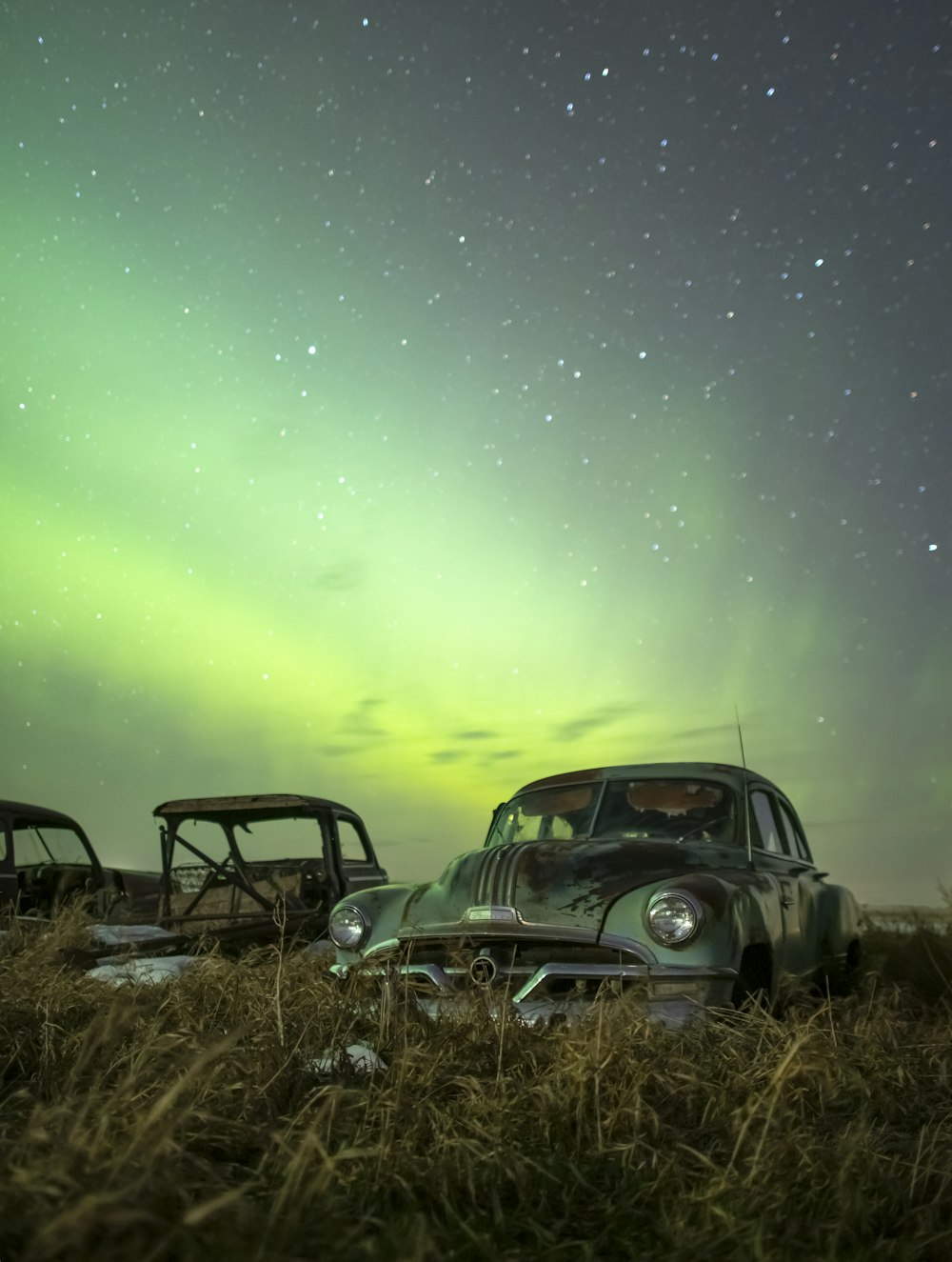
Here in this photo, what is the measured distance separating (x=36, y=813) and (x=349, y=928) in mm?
5694

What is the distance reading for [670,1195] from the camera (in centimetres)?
310

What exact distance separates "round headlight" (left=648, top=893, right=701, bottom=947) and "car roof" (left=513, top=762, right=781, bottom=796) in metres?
2.02

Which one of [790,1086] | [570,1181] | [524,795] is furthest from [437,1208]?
[524,795]

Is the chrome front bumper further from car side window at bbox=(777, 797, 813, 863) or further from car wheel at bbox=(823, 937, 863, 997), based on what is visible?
car side window at bbox=(777, 797, 813, 863)

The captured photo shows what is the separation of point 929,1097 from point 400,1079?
241 cm

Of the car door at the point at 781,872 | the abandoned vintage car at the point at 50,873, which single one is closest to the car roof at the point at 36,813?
the abandoned vintage car at the point at 50,873

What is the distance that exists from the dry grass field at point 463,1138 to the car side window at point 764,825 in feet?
6.00

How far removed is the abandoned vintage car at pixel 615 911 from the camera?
530 cm

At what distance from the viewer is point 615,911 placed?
5.57 m

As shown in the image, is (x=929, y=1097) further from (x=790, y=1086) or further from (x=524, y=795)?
(x=524, y=795)

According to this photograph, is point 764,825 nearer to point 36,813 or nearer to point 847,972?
point 847,972

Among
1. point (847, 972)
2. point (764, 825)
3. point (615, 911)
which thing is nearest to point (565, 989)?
point (615, 911)

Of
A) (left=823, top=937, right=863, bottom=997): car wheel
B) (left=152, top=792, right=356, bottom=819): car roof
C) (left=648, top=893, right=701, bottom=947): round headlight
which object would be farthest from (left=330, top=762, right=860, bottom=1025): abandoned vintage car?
(left=152, top=792, right=356, bottom=819): car roof

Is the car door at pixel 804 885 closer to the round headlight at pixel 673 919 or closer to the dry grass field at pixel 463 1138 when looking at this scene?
the dry grass field at pixel 463 1138
